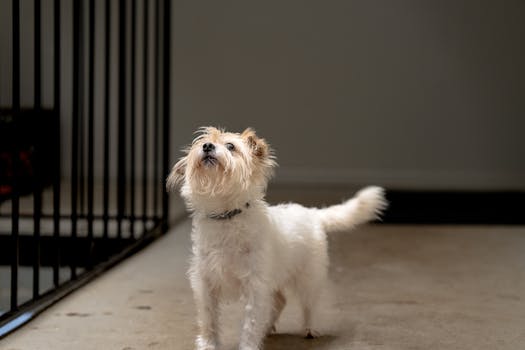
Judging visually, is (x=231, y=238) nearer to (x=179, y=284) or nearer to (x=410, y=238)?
(x=179, y=284)

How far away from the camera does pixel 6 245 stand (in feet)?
15.1

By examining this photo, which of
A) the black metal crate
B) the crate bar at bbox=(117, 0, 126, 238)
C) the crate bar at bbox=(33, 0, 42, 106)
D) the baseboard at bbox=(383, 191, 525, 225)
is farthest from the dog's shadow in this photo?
the baseboard at bbox=(383, 191, 525, 225)

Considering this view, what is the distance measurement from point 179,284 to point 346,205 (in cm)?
100

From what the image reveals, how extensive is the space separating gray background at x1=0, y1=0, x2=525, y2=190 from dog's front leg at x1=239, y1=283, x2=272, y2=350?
17.8 ft

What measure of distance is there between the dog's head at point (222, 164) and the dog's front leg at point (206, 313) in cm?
28

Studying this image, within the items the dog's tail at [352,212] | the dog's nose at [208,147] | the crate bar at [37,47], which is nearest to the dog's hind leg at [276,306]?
the dog's tail at [352,212]

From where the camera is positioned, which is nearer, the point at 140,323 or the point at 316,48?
the point at 140,323

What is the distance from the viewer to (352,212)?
115 inches

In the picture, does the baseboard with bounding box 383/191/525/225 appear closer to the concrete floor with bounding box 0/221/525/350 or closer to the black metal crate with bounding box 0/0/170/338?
the concrete floor with bounding box 0/221/525/350

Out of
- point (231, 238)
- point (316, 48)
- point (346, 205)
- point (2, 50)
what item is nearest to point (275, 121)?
point (316, 48)

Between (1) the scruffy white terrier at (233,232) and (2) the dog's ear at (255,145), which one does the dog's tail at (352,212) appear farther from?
(2) the dog's ear at (255,145)

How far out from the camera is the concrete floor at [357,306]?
2.74 metres

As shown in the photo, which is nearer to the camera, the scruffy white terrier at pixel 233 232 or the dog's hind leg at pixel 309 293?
the scruffy white terrier at pixel 233 232

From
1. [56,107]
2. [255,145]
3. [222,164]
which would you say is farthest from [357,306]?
[56,107]
